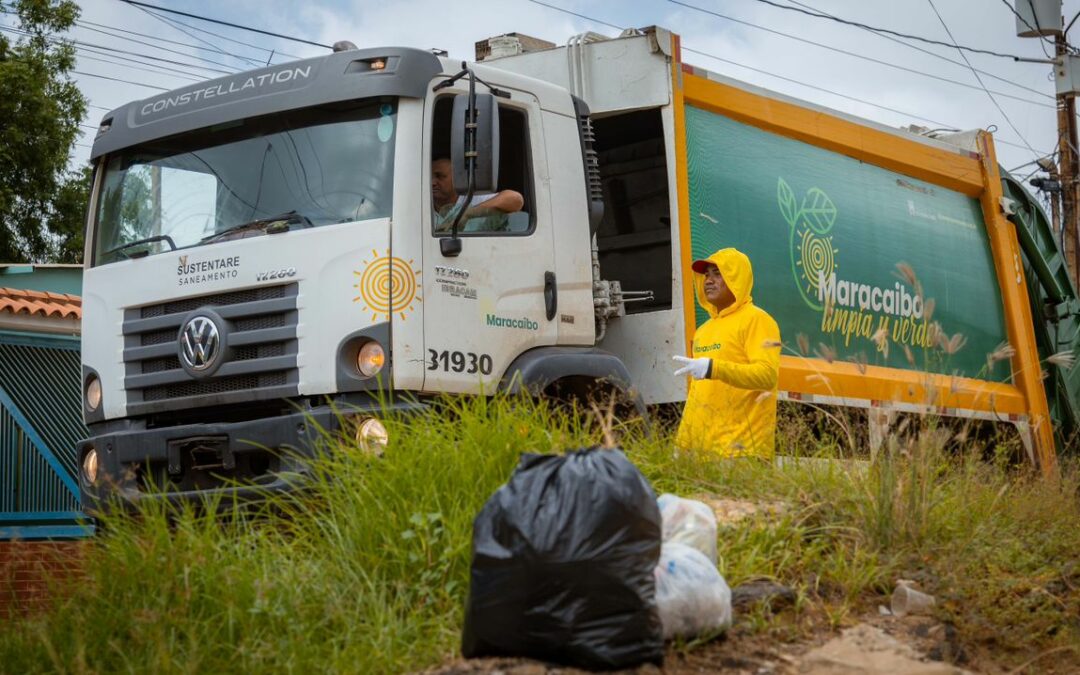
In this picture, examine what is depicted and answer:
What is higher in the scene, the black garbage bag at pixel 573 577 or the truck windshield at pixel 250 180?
the truck windshield at pixel 250 180

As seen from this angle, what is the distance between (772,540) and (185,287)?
308 centimetres

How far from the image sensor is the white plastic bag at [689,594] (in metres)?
4.26

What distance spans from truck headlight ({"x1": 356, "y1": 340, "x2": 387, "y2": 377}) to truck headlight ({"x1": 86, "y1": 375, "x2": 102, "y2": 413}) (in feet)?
5.42

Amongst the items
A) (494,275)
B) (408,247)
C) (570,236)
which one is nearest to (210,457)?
(408,247)

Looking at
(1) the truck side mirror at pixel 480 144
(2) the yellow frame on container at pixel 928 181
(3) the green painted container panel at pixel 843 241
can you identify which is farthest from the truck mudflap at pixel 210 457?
(3) the green painted container panel at pixel 843 241

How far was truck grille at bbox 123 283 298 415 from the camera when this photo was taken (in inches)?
243

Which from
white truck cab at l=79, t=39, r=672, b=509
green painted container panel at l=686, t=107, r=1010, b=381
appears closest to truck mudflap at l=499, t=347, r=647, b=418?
white truck cab at l=79, t=39, r=672, b=509

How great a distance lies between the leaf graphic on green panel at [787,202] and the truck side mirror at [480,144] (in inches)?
112

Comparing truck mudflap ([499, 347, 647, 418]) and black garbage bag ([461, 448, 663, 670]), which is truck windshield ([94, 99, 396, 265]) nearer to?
truck mudflap ([499, 347, 647, 418])

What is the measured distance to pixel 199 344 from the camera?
6.38 metres

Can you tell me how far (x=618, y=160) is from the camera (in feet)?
26.2

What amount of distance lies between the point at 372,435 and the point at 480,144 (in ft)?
4.68

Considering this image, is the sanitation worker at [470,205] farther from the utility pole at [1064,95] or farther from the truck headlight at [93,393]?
the utility pole at [1064,95]

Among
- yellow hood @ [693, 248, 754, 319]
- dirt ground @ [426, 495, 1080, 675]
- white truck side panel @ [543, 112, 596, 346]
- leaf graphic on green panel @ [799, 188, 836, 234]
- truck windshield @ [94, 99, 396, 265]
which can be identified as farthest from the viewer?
leaf graphic on green panel @ [799, 188, 836, 234]
